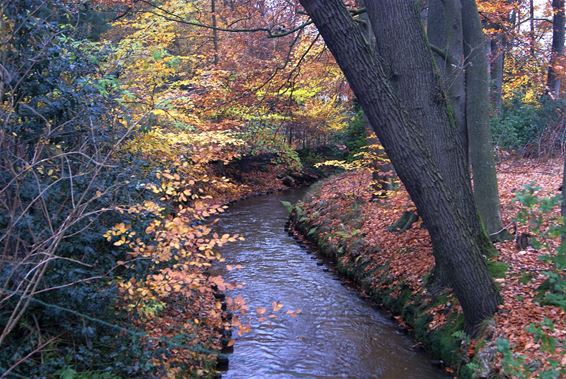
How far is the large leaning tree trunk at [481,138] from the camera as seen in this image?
322 inches

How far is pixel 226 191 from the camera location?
68.4 feet

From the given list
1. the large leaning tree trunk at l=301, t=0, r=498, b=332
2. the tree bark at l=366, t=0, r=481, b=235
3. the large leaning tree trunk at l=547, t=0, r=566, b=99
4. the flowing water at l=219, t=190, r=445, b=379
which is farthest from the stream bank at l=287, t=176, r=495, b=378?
the large leaning tree trunk at l=547, t=0, r=566, b=99

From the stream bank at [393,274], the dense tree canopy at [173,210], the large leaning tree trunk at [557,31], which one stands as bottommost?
the stream bank at [393,274]

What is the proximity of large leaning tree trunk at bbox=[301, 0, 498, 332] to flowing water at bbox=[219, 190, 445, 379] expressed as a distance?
147 cm

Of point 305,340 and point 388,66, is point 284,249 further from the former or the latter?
point 388,66

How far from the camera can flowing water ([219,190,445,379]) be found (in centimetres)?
693

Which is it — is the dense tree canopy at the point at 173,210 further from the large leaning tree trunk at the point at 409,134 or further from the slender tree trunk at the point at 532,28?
the slender tree trunk at the point at 532,28

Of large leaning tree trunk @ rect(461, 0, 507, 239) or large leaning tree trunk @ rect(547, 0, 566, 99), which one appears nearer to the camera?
large leaning tree trunk @ rect(461, 0, 507, 239)

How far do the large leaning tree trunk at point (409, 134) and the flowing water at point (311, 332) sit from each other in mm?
1468

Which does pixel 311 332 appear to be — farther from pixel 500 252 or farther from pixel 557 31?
pixel 557 31

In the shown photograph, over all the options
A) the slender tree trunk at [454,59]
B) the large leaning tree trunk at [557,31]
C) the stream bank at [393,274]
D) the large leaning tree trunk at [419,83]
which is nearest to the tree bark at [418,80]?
the large leaning tree trunk at [419,83]

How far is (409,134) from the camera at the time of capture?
5395 millimetres

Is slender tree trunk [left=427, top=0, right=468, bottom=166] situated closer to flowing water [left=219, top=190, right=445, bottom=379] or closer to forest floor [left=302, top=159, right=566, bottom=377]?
forest floor [left=302, top=159, right=566, bottom=377]

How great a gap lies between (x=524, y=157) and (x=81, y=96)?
49.2 ft
